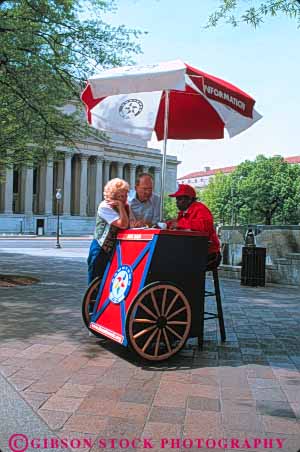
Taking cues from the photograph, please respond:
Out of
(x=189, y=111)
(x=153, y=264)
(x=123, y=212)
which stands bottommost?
(x=153, y=264)

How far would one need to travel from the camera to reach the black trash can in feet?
40.8

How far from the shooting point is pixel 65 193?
3243 inches

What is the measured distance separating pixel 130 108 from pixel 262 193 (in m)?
70.5

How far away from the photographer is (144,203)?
20.4ft

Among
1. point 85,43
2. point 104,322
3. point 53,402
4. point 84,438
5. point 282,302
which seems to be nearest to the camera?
point 84,438

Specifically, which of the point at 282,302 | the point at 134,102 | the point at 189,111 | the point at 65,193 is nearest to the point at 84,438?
the point at 134,102

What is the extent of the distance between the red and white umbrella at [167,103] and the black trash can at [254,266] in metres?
5.54

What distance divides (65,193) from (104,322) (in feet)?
257

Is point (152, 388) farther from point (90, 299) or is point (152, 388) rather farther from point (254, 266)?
point (254, 266)

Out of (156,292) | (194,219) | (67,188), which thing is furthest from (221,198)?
(156,292)

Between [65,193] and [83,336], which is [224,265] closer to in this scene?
[83,336]

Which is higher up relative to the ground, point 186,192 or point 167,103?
point 167,103

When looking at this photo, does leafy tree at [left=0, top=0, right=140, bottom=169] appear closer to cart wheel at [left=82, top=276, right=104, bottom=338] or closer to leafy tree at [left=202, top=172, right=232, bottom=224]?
cart wheel at [left=82, top=276, right=104, bottom=338]

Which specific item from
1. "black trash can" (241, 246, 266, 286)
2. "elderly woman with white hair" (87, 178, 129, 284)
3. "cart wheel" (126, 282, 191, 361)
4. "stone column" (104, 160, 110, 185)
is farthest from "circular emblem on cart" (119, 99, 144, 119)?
"stone column" (104, 160, 110, 185)
